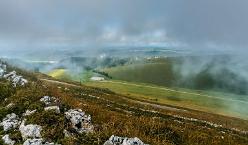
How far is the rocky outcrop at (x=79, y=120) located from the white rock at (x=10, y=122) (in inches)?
219

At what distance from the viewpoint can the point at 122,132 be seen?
44.0 meters

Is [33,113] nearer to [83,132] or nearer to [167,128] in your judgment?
[83,132]

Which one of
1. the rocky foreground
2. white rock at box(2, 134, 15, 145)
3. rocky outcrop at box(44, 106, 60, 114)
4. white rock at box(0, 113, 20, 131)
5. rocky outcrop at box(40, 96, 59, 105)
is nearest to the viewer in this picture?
the rocky foreground

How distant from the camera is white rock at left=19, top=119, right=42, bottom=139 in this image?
41.6 metres

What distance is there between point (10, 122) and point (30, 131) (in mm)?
5491

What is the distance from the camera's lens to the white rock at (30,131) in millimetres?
41562

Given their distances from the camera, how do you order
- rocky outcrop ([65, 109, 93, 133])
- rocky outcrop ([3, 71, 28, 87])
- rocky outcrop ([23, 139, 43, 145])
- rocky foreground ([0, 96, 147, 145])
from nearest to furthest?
rocky outcrop ([23, 139, 43, 145]) → rocky foreground ([0, 96, 147, 145]) → rocky outcrop ([65, 109, 93, 133]) → rocky outcrop ([3, 71, 28, 87])

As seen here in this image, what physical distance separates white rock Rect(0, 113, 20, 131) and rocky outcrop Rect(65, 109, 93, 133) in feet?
18.3

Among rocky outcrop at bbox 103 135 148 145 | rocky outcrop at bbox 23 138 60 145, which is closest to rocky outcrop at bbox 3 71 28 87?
rocky outcrop at bbox 23 138 60 145

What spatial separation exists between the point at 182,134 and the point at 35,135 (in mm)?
21092

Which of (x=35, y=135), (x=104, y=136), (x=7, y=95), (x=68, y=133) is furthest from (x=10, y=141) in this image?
(x=7, y=95)

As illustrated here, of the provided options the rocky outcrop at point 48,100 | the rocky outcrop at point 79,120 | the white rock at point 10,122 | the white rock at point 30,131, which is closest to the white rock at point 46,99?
the rocky outcrop at point 48,100

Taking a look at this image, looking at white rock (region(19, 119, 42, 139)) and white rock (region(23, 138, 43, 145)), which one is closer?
white rock (region(23, 138, 43, 145))

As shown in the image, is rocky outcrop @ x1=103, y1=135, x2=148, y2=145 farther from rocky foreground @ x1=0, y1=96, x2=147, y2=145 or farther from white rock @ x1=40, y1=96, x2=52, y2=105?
white rock @ x1=40, y1=96, x2=52, y2=105
